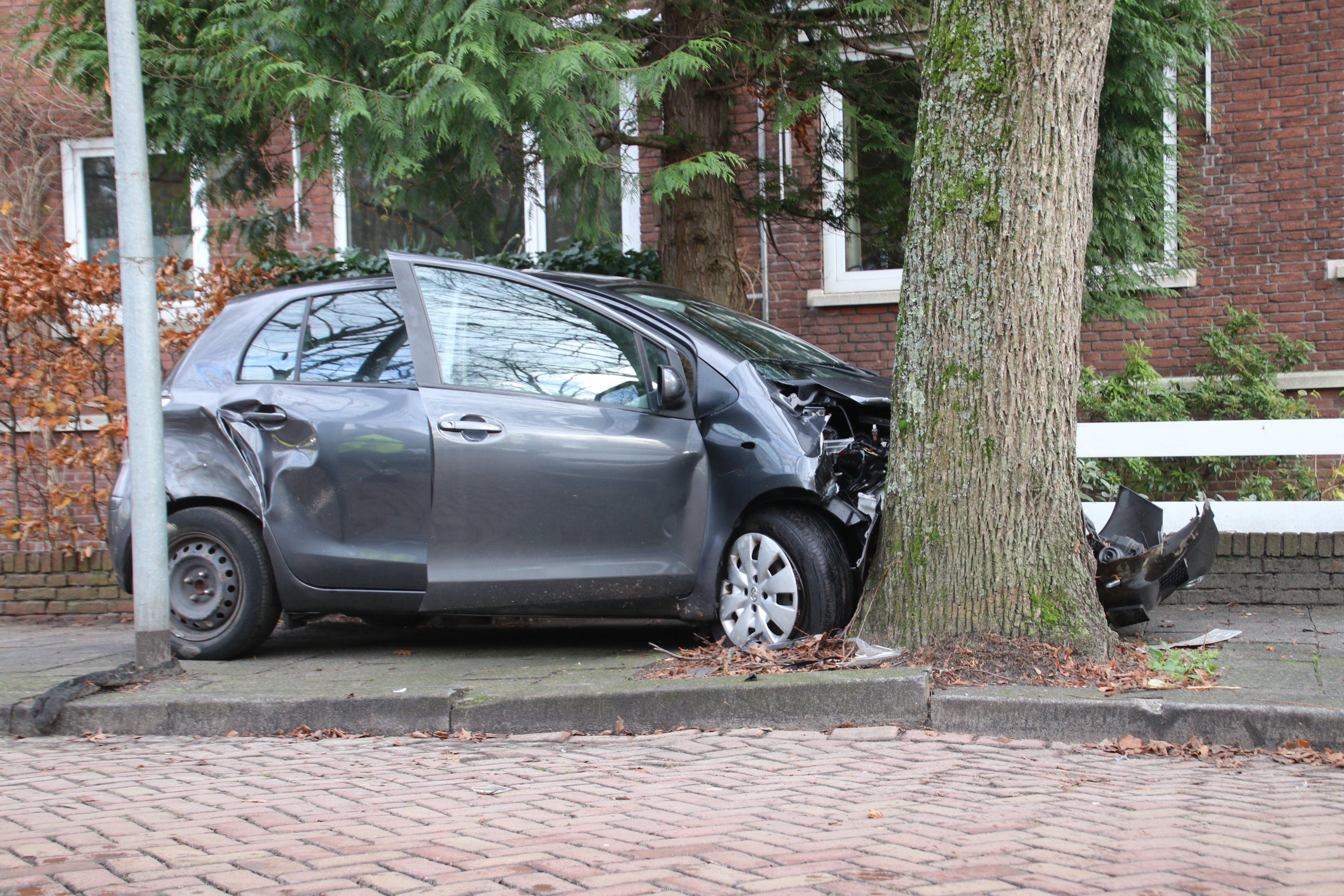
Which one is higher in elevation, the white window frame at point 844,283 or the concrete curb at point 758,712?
the white window frame at point 844,283

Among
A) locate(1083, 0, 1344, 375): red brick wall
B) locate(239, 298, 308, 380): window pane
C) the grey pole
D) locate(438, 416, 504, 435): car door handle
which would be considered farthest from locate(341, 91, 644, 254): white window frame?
locate(1083, 0, 1344, 375): red brick wall

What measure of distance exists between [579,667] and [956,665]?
160cm

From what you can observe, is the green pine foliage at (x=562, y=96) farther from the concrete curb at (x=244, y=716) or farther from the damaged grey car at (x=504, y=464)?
the concrete curb at (x=244, y=716)

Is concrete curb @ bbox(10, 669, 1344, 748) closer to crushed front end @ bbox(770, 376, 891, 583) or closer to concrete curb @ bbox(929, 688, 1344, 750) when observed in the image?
concrete curb @ bbox(929, 688, 1344, 750)

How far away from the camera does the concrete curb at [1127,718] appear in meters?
3.98

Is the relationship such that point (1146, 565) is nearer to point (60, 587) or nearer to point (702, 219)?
point (702, 219)

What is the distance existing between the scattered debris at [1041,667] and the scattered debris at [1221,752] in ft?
0.79

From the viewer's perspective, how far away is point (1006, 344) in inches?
183

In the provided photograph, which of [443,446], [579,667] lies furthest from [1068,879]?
[443,446]

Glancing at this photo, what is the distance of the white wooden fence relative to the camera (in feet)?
22.1

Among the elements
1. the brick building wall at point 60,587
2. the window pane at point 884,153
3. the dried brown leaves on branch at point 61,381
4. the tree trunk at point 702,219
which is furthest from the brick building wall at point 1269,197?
A: the brick building wall at point 60,587

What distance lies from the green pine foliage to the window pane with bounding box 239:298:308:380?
923 mm

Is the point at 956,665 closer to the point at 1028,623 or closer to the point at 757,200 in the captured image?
the point at 1028,623

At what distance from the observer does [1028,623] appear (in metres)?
4.62
